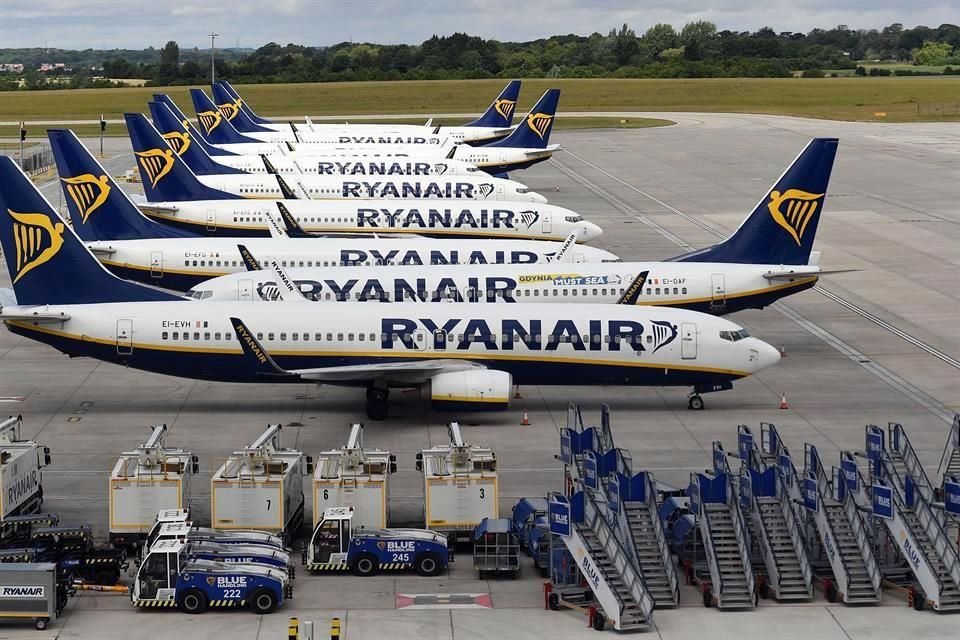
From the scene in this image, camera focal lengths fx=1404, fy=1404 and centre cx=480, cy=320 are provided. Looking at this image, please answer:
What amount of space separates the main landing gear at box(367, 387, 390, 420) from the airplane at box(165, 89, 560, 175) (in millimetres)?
59065

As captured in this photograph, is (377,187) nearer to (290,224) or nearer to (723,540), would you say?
(290,224)

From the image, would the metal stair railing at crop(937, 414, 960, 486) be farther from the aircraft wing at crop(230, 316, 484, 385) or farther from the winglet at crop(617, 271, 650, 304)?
the aircraft wing at crop(230, 316, 484, 385)

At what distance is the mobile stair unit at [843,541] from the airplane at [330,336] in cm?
1377

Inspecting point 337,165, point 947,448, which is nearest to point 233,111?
point 337,165

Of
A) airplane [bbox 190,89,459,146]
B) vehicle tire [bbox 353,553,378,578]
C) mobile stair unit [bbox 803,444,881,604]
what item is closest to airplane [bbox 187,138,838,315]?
mobile stair unit [bbox 803,444,881,604]

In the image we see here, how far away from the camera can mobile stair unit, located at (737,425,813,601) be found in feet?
104

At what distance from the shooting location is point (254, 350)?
1756 inches

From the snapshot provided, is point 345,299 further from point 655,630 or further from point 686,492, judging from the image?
point 655,630

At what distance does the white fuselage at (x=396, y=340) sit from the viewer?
4647 cm

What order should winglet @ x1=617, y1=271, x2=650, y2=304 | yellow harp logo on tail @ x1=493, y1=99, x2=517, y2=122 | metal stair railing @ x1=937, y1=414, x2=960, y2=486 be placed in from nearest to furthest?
1. metal stair railing @ x1=937, y1=414, x2=960, y2=486
2. winglet @ x1=617, y1=271, x2=650, y2=304
3. yellow harp logo on tail @ x1=493, y1=99, x2=517, y2=122

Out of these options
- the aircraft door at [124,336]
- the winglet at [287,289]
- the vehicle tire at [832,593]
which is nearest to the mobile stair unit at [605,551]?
the vehicle tire at [832,593]

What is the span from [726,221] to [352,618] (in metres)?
69.7

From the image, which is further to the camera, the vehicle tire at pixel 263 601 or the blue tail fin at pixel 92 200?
the blue tail fin at pixel 92 200

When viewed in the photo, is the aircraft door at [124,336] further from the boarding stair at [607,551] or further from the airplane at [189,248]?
the boarding stair at [607,551]
